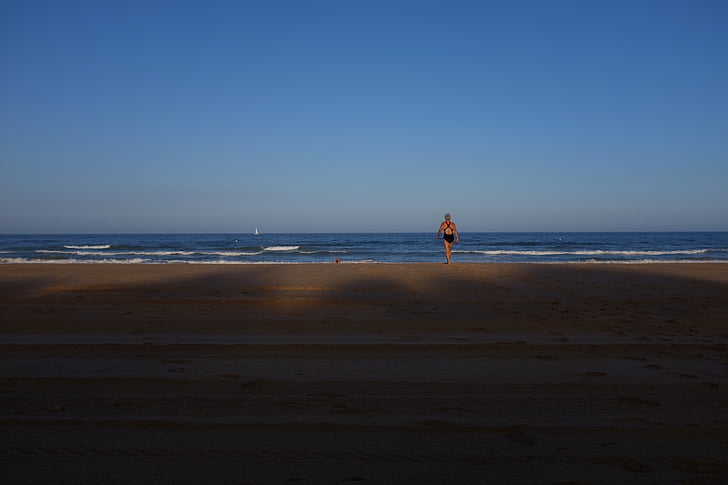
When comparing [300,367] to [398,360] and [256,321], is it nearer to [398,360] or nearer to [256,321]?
[398,360]

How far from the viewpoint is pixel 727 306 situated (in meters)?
7.12

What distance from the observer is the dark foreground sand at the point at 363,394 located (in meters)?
2.23

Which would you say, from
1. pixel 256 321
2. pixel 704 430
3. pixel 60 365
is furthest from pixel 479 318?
pixel 60 365

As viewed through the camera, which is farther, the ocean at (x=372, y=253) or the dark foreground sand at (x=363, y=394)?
the ocean at (x=372, y=253)

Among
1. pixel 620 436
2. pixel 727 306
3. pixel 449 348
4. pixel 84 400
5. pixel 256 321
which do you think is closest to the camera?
pixel 620 436

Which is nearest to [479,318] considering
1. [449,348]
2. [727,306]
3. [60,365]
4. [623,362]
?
[449,348]

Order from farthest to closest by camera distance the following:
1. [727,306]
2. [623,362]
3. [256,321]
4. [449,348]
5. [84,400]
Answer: [727,306], [256,321], [449,348], [623,362], [84,400]

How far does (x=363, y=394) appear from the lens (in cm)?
319

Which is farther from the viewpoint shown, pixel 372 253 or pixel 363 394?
pixel 372 253

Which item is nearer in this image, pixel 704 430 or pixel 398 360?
pixel 704 430

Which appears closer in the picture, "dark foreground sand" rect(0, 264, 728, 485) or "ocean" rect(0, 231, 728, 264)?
"dark foreground sand" rect(0, 264, 728, 485)

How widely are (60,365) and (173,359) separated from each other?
2.90 ft

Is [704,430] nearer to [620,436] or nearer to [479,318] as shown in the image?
[620,436]

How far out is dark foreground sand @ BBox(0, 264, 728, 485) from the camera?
2234mm
